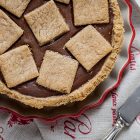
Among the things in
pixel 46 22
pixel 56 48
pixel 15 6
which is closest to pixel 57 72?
pixel 56 48

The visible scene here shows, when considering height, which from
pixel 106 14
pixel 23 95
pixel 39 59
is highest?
pixel 106 14

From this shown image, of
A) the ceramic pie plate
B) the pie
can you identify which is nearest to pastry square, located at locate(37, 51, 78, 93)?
the pie

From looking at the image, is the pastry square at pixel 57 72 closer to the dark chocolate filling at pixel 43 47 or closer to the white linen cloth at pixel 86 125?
the dark chocolate filling at pixel 43 47

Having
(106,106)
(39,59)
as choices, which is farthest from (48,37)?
(106,106)

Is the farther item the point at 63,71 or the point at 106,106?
the point at 106,106

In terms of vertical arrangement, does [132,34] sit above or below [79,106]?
above

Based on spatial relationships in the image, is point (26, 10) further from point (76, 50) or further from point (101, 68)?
point (101, 68)
